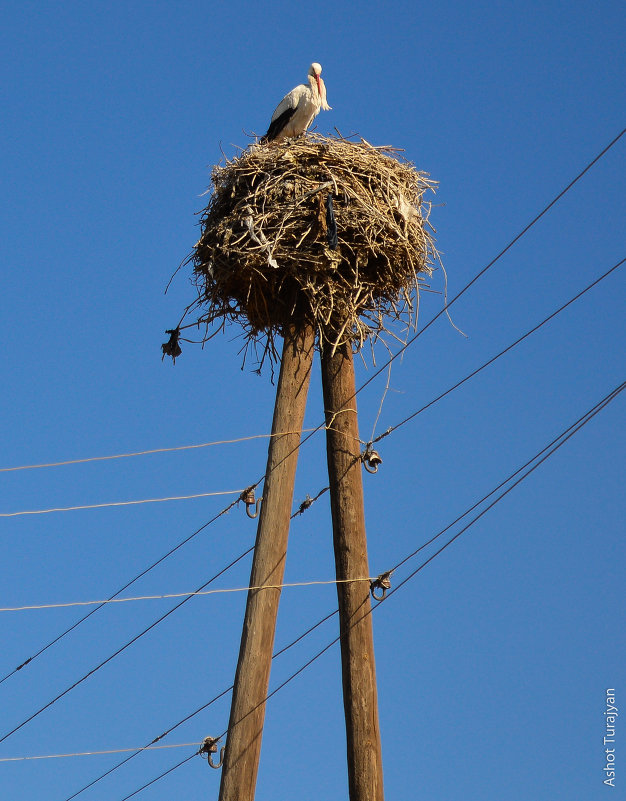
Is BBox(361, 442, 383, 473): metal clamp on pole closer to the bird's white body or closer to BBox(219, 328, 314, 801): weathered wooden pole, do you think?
BBox(219, 328, 314, 801): weathered wooden pole

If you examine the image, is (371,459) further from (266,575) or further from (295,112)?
(295,112)

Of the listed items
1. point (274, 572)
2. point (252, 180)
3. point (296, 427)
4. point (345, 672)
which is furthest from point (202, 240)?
point (345, 672)

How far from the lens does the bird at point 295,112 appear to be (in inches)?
399

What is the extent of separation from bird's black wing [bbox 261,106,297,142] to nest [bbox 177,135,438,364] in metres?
2.68

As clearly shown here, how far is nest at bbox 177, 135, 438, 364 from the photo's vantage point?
670 cm

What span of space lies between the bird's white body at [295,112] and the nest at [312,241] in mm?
2687

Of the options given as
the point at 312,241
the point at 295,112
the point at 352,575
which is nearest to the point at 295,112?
the point at 295,112

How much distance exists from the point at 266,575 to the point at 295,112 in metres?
5.48

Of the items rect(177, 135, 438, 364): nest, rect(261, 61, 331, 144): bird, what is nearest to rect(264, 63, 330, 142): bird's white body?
rect(261, 61, 331, 144): bird

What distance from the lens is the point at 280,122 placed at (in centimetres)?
1017

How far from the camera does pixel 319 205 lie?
22.6 feet

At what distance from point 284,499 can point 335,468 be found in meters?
0.37

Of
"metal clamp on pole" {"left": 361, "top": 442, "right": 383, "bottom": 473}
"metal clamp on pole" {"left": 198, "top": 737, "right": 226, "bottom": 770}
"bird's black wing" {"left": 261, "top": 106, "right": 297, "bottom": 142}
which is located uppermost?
"bird's black wing" {"left": 261, "top": 106, "right": 297, "bottom": 142}

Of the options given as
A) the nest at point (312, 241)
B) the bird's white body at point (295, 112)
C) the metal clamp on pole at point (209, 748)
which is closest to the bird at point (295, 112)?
the bird's white body at point (295, 112)
